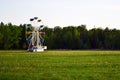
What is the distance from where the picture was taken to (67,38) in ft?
484

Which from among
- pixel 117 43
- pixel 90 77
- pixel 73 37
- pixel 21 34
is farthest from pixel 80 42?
pixel 90 77

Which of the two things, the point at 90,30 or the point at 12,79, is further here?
the point at 90,30

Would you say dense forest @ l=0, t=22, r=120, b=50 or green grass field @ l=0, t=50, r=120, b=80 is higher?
dense forest @ l=0, t=22, r=120, b=50

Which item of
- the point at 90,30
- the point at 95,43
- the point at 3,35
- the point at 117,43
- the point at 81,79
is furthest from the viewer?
the point at 90,30

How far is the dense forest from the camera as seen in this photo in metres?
132

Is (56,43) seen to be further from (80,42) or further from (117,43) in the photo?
(117,43)

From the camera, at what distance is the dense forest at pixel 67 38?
435 ft

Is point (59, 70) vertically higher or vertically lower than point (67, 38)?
lower

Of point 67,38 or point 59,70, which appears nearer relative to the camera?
point 59,70

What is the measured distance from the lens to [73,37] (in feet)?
488

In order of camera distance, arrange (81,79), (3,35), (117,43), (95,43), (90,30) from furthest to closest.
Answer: (90,30)
(95,43)
(117,43)
(3,35)
(81,79)

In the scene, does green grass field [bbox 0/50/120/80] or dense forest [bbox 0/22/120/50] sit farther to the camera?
dense forest [bbox 0/22/120/50]

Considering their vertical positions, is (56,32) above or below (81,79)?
above

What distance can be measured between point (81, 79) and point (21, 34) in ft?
400
